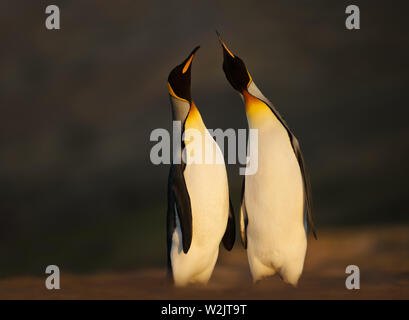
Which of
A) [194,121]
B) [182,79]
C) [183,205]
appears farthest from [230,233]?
[182,79]

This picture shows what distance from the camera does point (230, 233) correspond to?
13.5 feet

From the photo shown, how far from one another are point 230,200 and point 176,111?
2.13 ft

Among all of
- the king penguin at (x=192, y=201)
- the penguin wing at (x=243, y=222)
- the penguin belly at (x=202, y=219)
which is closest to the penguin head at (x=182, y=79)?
the king penguin at (x=192, y=201)

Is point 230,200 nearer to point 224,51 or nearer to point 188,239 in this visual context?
point 188,239

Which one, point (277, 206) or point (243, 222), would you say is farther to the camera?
point (243, 222)

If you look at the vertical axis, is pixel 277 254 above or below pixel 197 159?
below

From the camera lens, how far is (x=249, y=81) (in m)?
4.09

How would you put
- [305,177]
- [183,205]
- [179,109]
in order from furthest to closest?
[179,109] < [305,177] < [183,205]

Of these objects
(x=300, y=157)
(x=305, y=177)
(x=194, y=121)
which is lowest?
(x=305, y=177)

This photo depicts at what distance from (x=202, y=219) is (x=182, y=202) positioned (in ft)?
0.52

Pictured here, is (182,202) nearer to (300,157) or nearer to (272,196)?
(272,196)

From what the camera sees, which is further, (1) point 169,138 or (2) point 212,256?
(1) point 169,138

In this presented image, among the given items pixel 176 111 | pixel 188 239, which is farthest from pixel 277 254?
pixel 176 111

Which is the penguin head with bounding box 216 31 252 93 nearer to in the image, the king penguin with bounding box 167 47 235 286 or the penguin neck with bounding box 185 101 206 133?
the king penguin with bounding box 167 47 235 286
